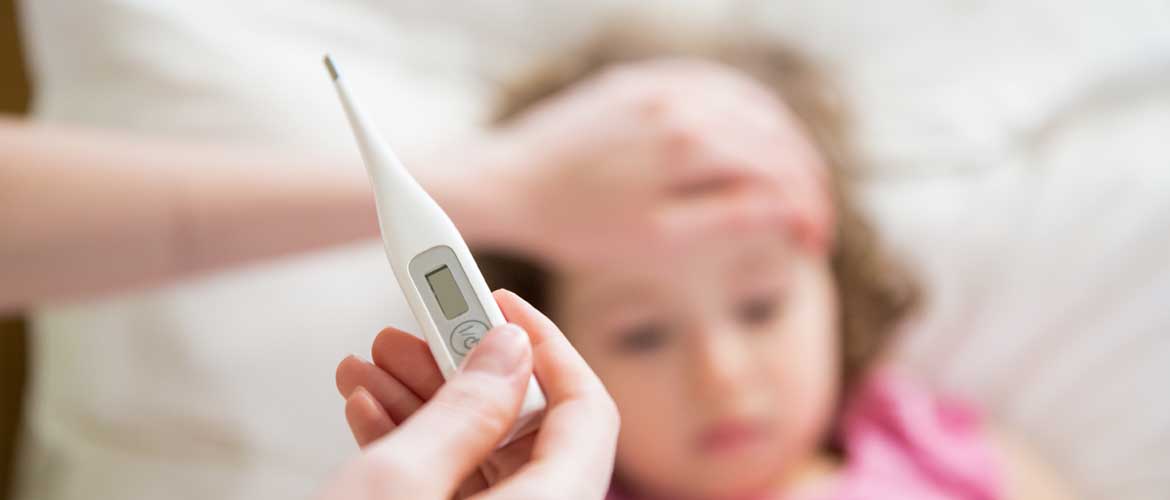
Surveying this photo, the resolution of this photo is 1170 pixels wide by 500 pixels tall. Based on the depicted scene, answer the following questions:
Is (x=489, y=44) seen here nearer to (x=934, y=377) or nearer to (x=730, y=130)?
(x=730, y=130)

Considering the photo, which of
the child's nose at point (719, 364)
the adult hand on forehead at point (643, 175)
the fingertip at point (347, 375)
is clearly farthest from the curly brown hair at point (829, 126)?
the fingertip at point (347, 375)

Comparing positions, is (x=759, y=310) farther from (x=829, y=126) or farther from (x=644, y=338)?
(x=829, y=126)

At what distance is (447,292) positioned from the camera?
260 mm

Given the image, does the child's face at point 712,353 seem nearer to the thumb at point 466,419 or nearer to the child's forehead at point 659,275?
the child's forehead at point 659,275

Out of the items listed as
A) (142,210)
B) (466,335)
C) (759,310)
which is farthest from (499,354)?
(759,310)

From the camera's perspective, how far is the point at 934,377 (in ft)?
2.88

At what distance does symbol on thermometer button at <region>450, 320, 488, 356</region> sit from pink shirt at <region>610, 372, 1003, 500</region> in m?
0.52

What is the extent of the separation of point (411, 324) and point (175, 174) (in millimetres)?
265

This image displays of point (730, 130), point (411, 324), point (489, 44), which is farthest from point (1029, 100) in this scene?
point (411, 324)

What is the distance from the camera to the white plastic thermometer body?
0.85ft

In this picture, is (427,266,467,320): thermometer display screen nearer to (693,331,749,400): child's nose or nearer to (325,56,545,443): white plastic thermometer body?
(325,56,545,443): white plastic thermometer body

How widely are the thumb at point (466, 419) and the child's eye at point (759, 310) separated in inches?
15.5

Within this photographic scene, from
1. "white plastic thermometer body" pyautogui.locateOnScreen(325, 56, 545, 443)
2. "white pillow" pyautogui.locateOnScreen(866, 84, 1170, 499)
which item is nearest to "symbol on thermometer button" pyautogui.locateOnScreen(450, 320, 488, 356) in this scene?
"white plastic thermometer body" pyautogui.locateOnScreen(325, 56, 545, 443)

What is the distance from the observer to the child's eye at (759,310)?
631 mm
